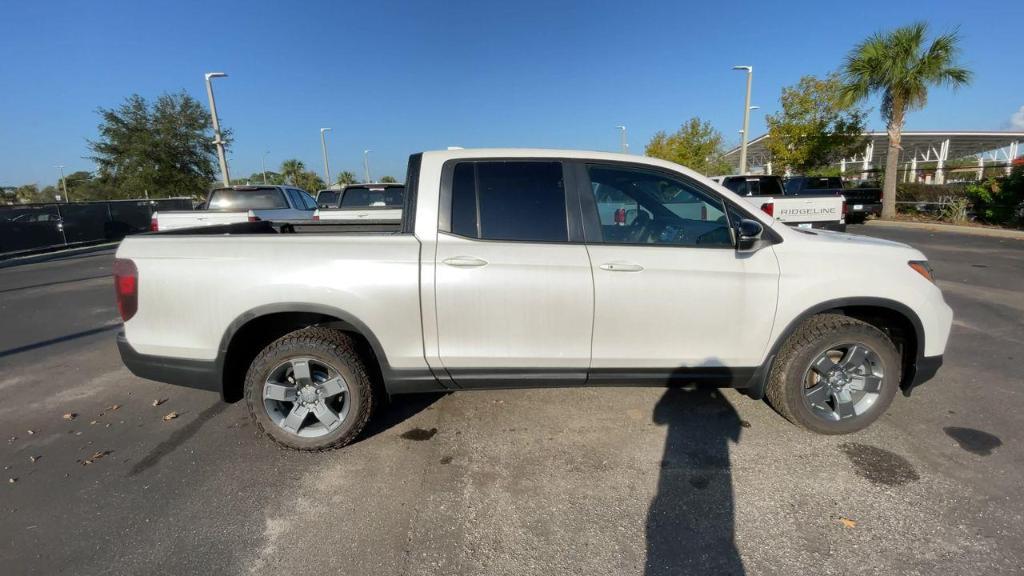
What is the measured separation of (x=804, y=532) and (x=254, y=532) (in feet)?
8.97

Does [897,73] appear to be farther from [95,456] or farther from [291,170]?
[291,170]

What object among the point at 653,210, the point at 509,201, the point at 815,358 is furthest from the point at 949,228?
the point at 509,201

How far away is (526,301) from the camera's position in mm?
2748

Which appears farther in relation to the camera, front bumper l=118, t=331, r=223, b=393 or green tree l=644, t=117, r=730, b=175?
green tree l=644, t=117, r=730, b=175

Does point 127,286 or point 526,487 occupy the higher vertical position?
point 127,286

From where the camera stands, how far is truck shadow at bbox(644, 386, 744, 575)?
2129 mm

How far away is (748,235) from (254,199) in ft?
35.2

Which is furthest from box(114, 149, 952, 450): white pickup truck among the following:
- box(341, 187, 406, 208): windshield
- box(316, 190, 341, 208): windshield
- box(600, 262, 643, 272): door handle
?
box(316, 190, 341, 208): windshield

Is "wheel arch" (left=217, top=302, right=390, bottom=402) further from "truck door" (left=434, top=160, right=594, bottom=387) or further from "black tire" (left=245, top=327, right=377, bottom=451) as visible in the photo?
"truck door" (left=434, top=160, right=594, bottom=387)

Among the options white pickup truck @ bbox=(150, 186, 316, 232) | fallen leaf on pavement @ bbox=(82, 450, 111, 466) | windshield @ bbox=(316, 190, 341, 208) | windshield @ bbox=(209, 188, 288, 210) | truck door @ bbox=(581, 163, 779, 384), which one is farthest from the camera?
windshield @ bbox=(316, 190, 341, 208)

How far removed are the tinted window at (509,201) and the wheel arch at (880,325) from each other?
1.52m

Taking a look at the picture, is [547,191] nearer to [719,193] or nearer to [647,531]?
[719,193]

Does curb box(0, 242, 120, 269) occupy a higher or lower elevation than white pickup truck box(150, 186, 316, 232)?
lower

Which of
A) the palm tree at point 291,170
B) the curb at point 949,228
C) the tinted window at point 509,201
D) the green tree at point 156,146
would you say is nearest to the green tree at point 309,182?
the palm tree at point 291,170
